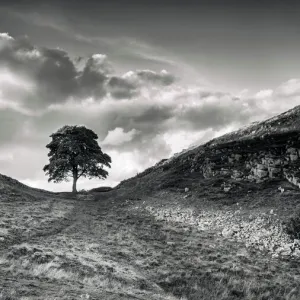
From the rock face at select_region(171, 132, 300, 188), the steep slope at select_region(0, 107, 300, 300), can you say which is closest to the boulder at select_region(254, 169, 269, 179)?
the rock face at select_region(171, 132, 300, 188)

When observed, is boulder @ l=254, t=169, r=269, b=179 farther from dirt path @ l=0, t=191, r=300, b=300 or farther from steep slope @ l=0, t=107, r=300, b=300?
dirt path @ l=0, t=191, r=300, b=300

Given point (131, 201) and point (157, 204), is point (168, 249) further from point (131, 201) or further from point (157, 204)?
point (131, 201)

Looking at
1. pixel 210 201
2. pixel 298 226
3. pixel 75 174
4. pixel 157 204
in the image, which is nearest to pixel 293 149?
pixel 210 201

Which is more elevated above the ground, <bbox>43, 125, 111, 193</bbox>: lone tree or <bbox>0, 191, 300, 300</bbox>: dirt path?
<bbox>43, 125, 111, 193</bbox>: lone tree

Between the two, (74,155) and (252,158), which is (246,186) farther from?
(74,155)

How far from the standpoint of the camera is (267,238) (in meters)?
21.3

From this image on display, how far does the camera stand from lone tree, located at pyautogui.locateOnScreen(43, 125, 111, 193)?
50438 millimetres

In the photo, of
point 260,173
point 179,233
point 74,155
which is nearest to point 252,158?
point 260,173

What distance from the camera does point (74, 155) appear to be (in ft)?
170

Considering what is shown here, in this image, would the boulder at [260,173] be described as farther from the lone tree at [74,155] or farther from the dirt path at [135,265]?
the lone tree at [74,155]

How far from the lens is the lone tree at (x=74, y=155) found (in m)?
50.4

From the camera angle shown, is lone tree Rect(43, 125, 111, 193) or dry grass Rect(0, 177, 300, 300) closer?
dry grass Rect(0, 177, 300, 300)

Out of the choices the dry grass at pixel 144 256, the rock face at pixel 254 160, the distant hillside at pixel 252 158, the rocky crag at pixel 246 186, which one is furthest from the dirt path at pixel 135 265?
the distant hillside at pixel 252 158

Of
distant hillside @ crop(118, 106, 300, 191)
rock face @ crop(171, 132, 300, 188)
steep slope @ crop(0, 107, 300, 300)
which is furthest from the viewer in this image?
distant hillside @ crop(118, 106, 300, 191)
